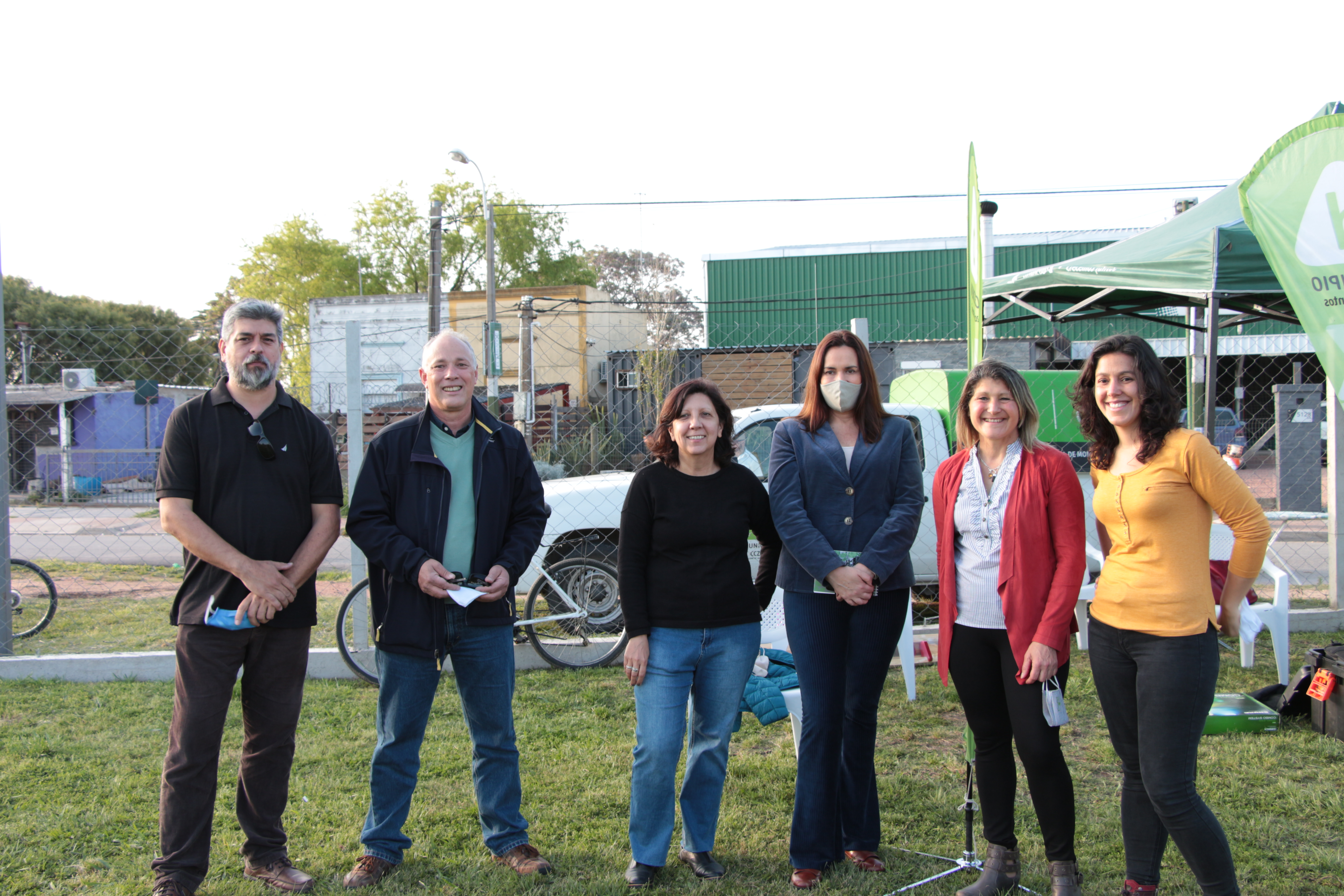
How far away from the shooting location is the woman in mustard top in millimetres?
2527

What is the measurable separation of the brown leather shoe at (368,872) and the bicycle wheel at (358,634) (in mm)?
2484

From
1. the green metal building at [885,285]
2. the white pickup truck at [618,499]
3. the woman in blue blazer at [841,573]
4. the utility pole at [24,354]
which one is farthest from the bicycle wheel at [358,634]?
the green metal building at [885,285]

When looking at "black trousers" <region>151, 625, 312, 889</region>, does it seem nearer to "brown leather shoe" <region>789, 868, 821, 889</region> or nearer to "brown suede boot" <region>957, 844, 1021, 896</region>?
"brown leather shoe" <region>789, 868, 821, 889</region>

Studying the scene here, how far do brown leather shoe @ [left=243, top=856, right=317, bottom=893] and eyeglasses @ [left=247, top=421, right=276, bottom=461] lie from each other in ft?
4.66

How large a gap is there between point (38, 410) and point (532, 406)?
20128 millimetres

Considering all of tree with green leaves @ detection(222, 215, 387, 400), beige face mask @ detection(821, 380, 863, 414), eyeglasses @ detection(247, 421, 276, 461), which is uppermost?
tree with green leaves @ detection(222, 215, 387, 400)

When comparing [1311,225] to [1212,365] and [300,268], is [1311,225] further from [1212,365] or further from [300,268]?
[300,268]

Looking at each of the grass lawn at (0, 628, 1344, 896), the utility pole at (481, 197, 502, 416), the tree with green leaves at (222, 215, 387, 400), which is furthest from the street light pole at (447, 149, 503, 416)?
the tree with green leaves at (222, 215, 387, 400)

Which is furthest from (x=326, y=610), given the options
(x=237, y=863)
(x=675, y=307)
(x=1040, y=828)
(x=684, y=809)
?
(x=675, y=307)

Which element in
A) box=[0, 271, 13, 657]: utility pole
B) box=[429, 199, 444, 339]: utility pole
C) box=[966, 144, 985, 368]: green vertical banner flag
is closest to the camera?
box=[966, 144, 985, 368]: green vertical banner flag

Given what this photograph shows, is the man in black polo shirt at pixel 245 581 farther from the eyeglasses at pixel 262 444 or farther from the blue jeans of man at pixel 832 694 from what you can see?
the blue jeans of man at pixel 832 694

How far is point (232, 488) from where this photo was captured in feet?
9.74

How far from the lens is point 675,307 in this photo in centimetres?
2323

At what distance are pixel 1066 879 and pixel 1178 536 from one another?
1.16m
